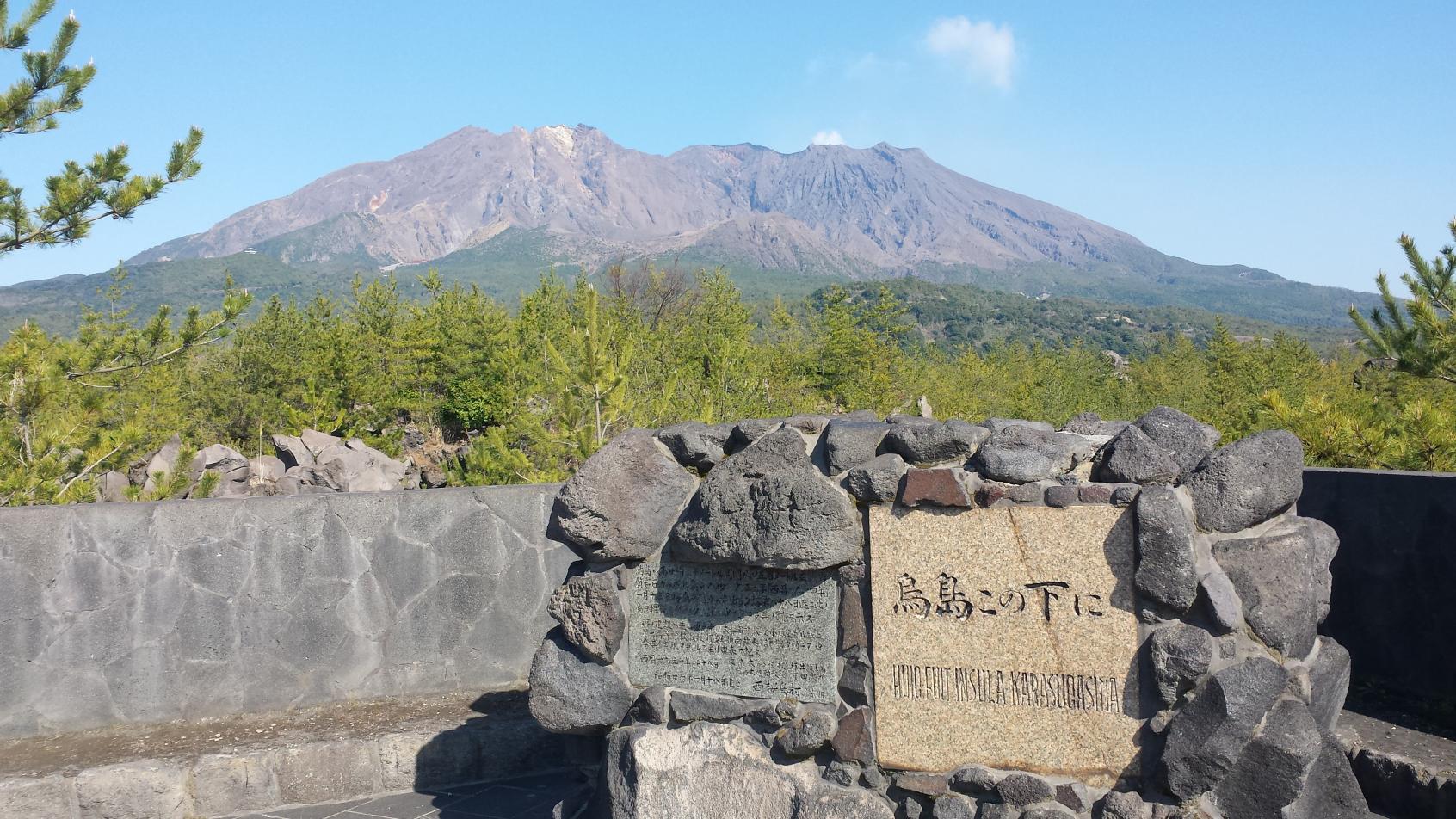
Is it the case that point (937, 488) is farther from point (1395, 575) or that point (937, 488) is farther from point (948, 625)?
point (1395, 575)

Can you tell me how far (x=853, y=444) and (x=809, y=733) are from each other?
1.19m

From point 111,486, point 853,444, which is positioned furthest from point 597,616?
point 111,486

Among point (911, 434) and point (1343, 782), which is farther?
point (911, 434)

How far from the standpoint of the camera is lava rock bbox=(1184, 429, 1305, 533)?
374 cm

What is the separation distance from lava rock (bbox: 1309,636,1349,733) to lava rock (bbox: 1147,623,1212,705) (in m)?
0.51

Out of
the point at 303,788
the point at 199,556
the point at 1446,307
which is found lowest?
the point at 303,788

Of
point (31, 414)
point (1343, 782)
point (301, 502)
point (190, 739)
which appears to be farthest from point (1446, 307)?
point (31, 414)

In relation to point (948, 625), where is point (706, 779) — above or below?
below

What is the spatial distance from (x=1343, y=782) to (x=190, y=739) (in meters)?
5.51

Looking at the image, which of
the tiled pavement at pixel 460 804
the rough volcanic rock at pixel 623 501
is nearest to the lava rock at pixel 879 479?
the rough volcanic rock at pixel 623 501

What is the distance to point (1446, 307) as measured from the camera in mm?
10047

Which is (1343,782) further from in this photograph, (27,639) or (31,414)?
(31,414)

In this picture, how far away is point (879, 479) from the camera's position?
4176mm

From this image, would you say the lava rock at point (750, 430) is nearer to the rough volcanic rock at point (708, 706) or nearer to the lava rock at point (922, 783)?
the rough volcanic rock at point (708, 706)
